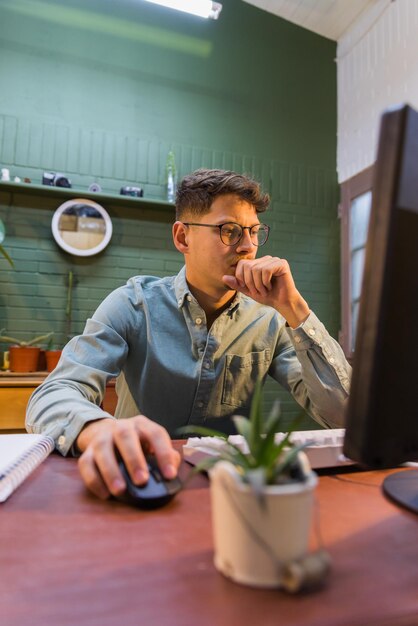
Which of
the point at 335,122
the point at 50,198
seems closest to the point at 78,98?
the point at 50,198

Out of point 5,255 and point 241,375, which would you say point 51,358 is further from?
point 241,375

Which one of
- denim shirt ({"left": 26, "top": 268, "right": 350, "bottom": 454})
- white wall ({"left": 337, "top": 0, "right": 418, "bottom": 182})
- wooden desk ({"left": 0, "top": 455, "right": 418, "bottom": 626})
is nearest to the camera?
wooden desk ({"left": 0, "top": 455, "right": 418, "bottom": 626})

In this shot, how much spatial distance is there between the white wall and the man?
1835mm

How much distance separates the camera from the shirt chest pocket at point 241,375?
4.66 feet

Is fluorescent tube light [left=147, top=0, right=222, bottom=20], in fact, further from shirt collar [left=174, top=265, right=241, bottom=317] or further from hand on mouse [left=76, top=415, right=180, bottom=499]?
hand on mouse [left=76, top=415, right=180, bottom=499]

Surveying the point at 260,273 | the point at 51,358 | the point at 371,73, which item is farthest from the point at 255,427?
the point at 371,73

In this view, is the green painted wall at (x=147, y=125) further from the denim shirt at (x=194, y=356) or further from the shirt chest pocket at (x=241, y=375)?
the shirt chest pocket at (x=241, y=375)

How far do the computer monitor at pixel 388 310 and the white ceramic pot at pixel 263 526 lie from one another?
0.35 ft

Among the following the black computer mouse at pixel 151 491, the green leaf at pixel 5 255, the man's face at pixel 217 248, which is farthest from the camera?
the green leaf at pixel 5 255

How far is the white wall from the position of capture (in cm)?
309

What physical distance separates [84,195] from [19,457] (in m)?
2.67

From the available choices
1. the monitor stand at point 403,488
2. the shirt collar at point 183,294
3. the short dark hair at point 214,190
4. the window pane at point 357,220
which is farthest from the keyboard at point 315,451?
the window pane at point 357,220

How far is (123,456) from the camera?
1.97 ft

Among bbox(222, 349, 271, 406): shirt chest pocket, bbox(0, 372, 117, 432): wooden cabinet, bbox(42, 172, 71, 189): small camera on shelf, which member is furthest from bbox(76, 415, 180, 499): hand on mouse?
bbox(42, 172, 71, 189): small camera on shelf
